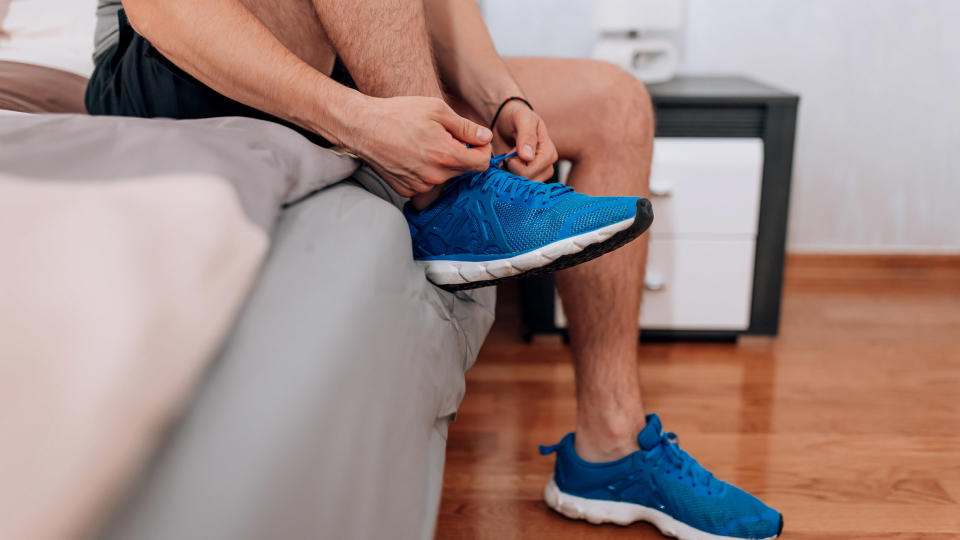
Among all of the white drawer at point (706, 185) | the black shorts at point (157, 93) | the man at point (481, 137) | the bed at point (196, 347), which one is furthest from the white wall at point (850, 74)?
the bed at point (196, 347)

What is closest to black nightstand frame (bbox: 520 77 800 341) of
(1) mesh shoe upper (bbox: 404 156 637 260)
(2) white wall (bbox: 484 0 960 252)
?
(2) white wall (bbox: 484 0 960 252)

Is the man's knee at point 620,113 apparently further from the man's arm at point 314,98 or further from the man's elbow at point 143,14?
the man's elbow at point 143,14

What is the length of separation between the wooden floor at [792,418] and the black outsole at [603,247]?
0.39 metres

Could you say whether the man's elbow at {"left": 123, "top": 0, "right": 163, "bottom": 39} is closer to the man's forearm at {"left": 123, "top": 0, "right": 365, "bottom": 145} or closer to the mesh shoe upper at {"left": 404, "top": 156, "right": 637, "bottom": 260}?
the man's forearm at {"left": 123, "top": 0, "right": 365, "bottom": 145}

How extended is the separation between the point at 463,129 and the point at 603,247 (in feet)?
0.58

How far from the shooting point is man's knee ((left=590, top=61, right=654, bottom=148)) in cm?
91

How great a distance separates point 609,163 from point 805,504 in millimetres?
506

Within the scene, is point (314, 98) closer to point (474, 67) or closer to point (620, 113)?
point (474, 67)

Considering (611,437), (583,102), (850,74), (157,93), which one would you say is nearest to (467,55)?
(583,102)

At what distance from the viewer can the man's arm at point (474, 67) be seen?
Result: 0.85 metres

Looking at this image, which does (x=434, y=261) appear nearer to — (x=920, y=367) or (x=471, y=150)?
(x=471, y=150)

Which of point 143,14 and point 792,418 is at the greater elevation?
point 143,14

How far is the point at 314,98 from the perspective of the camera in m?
0.67

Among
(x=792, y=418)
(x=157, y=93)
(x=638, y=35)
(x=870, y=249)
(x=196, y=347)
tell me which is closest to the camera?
(x=196, y=347)
